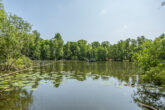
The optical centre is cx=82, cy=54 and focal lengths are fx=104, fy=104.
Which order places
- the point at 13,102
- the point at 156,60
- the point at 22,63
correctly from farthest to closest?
the point at 22,63 → the point at 156,60 → the point at 13,102

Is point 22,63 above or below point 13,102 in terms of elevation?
above

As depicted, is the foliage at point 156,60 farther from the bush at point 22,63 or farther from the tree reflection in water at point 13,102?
the bush at point 22,63

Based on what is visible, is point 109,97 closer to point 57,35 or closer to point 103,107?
point 103,107

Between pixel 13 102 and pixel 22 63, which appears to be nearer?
pixel 13 102

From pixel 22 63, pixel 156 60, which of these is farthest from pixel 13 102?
pixel 22 63

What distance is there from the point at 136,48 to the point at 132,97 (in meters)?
41.3

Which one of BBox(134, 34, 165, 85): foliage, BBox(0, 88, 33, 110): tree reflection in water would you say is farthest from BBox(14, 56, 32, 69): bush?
BBox(134, 34, 165, 85): foliage

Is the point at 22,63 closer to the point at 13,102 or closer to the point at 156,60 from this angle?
the point at 13,102

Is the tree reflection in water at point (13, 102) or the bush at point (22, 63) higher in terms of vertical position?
the bush at point (22, 63)

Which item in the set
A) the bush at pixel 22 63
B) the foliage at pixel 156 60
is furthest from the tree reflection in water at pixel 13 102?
the bush at pixel 22 63

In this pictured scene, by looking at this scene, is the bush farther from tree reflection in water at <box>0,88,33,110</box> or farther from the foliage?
the foliage

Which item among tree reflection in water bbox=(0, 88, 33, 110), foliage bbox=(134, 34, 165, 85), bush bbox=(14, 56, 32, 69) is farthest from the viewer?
bush bbox=(14, 56, 32, 69)

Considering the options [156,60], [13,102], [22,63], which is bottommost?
[13,102]

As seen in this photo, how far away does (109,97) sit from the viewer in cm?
594
